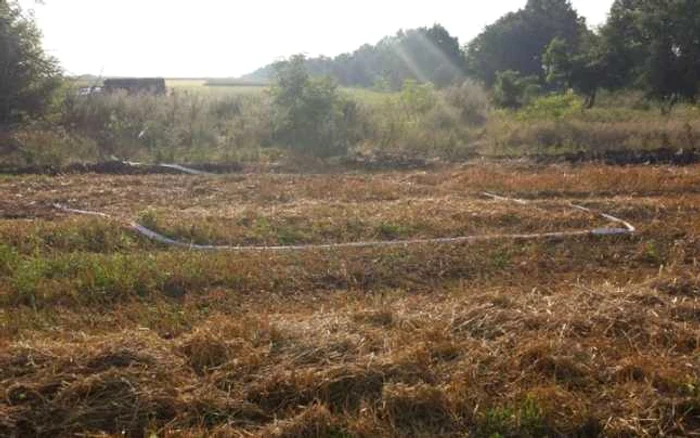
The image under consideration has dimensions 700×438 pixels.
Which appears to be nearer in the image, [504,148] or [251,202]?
[251,202]

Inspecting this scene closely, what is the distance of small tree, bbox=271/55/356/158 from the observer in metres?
16.0

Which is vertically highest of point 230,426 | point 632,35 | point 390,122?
point 632,35

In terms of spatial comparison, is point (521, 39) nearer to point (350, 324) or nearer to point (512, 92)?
point (512, 92)

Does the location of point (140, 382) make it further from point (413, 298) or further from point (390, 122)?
point (390, 122)

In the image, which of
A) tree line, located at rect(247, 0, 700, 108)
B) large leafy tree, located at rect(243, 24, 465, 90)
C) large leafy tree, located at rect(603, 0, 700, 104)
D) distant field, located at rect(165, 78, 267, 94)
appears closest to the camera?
large leafy tree, located at rect(603, 0, 700, 104)

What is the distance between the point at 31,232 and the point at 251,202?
323 centimetres

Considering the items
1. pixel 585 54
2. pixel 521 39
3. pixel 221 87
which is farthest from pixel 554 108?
pixel 221 87

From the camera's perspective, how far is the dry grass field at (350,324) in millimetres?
3447

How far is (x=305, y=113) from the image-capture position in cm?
1603

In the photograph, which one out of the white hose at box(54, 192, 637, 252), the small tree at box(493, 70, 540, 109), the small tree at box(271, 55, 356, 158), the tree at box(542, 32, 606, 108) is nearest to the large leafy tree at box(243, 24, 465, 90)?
the tree at box(542, 32, 606, 108)

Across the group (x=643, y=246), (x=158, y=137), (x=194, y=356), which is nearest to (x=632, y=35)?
(x=158, y=137)

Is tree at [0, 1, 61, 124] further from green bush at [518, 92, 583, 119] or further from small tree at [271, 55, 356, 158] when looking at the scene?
green bush at [518, 92, 583, 119]

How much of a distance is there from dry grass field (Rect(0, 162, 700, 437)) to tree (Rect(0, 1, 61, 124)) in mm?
8491

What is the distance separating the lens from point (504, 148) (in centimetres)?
A: 1597
